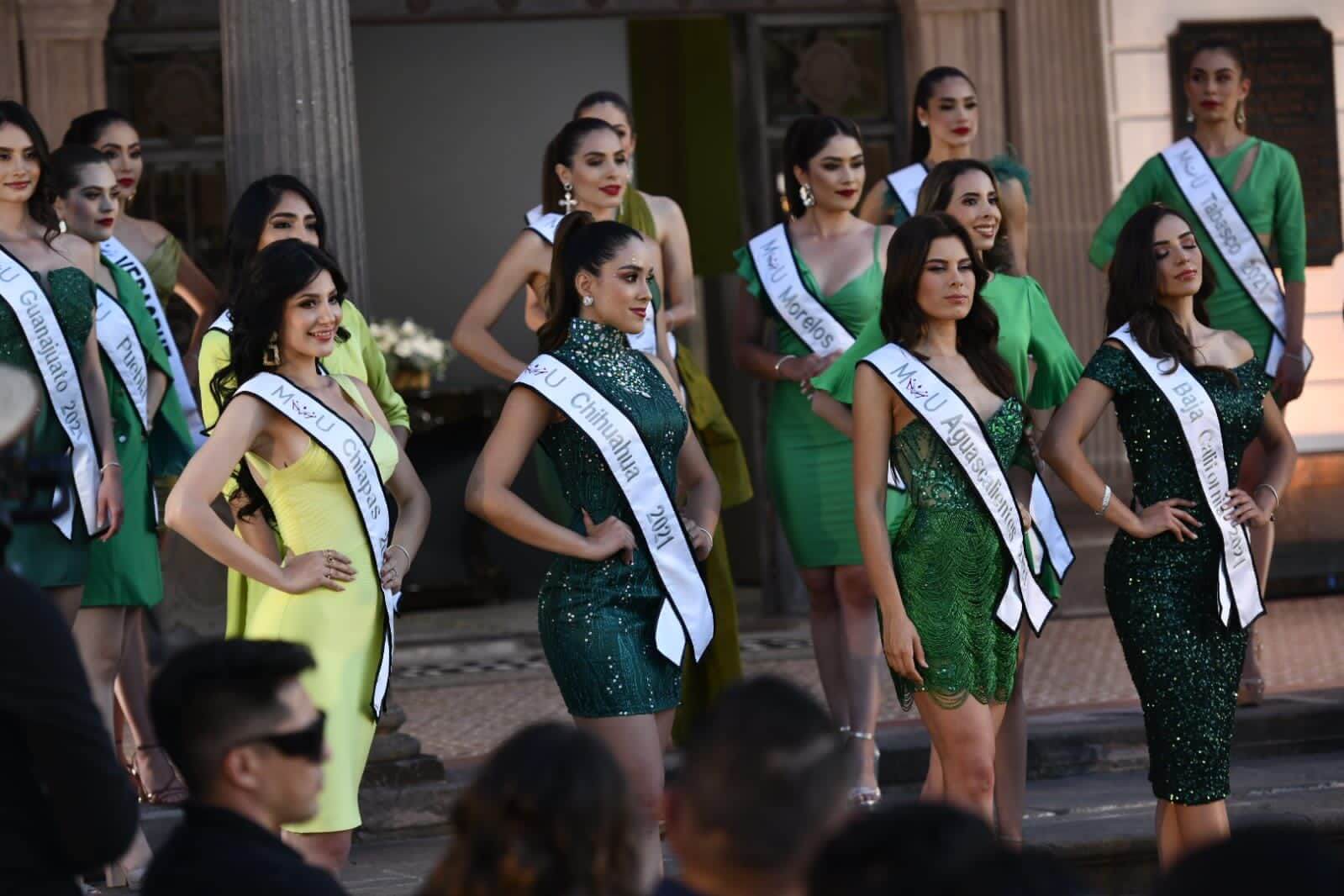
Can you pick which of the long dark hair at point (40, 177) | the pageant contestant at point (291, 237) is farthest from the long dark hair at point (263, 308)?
the long dark hair at point (40, 177)

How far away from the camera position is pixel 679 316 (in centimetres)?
609

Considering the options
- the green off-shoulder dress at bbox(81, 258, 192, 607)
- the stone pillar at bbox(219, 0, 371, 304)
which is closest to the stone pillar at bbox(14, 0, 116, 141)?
the stone pillar at bbox(219, 0, 371, 304)

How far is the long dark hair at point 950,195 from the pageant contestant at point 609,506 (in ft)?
3.49

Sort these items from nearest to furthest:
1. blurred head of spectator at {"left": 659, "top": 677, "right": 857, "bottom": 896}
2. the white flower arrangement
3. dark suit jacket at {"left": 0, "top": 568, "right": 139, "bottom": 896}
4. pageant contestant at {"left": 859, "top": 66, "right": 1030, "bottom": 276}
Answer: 1. blurred head of spectator at {"left": 659, "top": 677, "right": 857, "bottom": 896}
2. dark suit jacket at {"left": 0, "top": 568, "right": 139, "bottom": 896}
3. pageant contestant at {"left": 859, "top": 66, "right": 1030, "bottom": 276}
4. the white flower arrangement

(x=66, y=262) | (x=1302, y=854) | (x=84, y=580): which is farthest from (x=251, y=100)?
(x=1302, y=854)

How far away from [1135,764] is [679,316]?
69.8 inches

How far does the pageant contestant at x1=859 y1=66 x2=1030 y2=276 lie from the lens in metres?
6.04

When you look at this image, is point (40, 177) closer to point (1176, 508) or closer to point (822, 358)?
point (822, 358)

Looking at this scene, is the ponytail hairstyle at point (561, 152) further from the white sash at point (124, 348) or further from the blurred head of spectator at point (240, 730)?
the blurred head of spectator at point (240, 730)

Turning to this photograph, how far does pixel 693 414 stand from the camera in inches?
232

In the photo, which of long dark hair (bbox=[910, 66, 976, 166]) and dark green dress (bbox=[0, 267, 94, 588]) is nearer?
dark green dress (bbox=[0, 267, 94, 588])

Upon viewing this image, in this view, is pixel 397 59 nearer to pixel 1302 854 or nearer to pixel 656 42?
pixel 656 42

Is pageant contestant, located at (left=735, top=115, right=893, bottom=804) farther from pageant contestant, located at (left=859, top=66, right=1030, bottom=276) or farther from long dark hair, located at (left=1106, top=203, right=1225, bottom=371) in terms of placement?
long dark hair, located at (left=1106, top=203, right=1225, bottom=371)

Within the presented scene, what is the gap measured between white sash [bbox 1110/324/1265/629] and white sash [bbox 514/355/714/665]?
108 centimetres
